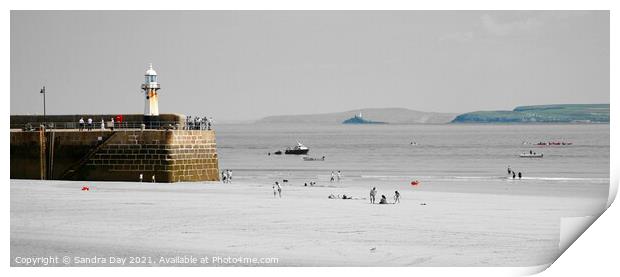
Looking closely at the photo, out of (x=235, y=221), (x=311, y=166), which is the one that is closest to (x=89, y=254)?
(x=235, y=221)

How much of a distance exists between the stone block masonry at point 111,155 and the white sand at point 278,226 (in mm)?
721

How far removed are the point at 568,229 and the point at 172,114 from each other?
55.9ft

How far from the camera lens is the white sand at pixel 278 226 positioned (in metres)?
19.9

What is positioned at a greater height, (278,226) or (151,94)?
(151,94)

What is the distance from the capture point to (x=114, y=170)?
3216cm

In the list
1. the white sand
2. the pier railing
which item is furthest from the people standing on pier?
the white sand

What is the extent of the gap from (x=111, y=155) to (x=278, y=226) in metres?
10.8

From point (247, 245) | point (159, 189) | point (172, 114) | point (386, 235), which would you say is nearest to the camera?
point (247, 245)

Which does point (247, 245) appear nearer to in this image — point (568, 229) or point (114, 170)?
point (568, 229)

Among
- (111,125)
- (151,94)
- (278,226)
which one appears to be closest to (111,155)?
(111,125)

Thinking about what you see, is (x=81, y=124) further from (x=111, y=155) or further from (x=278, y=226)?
(x=278, y=226)

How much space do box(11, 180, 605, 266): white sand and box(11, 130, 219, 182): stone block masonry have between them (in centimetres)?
72

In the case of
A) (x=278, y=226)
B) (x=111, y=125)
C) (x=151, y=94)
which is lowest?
(x=278, y=226)

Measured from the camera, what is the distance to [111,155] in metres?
32.3
